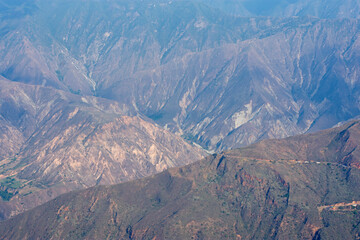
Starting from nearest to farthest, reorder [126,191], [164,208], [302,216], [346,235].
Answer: [346,235] → [302,216] → [164,208] → [126,191]

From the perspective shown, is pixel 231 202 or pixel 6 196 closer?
pixel 231 202

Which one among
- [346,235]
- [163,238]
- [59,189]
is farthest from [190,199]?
[59,189]

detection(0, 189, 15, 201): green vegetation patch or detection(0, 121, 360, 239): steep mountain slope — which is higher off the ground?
detection(0, 121, 360, 239): steep mountain slope

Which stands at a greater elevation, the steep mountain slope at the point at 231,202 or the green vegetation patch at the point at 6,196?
the steep mountain slope at the point at 231,202

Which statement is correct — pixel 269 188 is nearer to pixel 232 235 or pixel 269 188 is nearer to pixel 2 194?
pixel 232 235

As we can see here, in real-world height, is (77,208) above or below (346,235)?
above

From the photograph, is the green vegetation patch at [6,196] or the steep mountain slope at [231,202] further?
the green vegetation patch at [6,196]

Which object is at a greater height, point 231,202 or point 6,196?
point 231,202

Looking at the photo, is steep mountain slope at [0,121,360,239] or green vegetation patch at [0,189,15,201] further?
green vegetation patch at [0,189,15,201]
